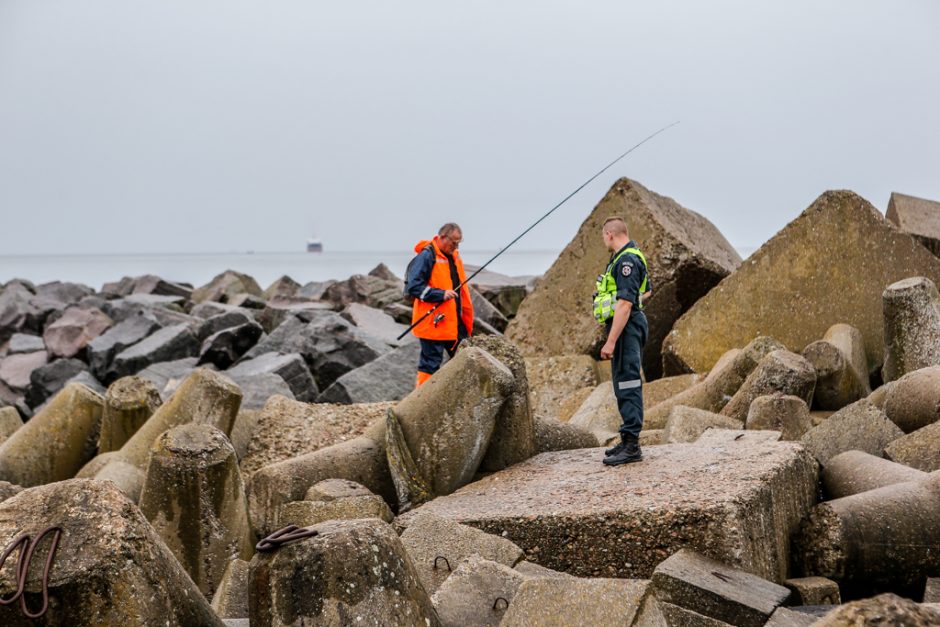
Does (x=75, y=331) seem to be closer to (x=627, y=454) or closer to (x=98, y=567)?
(x=627, y=454)

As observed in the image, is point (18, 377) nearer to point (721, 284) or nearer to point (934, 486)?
point (721, 284)

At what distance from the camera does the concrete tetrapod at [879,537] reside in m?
4.33

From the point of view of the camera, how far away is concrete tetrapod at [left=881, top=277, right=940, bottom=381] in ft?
23.1

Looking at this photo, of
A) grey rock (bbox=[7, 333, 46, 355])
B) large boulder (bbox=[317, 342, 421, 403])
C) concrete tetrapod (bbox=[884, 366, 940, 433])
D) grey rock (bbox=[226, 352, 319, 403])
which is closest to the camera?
concrete tetrapod (bbox=[884, 366, 940, 433])

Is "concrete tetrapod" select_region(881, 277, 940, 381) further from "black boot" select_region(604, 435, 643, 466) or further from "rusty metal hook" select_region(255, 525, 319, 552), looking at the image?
"rusty metal hook" select_region(255, 525, 319, 552)

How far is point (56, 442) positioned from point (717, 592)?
17.5ft

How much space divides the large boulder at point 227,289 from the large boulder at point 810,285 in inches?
492

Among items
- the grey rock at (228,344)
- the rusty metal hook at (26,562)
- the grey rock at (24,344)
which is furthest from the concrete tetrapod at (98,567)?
the grey rock at (24,344)

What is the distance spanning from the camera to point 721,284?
348 inches

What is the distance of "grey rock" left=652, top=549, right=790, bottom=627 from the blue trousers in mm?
3710

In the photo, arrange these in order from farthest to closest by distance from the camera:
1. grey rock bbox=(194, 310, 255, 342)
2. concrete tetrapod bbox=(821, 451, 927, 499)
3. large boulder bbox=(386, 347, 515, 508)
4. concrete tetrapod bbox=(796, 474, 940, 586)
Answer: grey rock bbox=(194, 310, 255, 342) → large boulder bbox=(386, 347, 515, 508) → concrete tetrapod bbox=(821, 451, 927, 499) → concrete tetrapod bbox=(796, 474, 940, 586)

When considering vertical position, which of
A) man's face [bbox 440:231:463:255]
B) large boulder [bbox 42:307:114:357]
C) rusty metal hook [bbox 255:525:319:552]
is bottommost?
large boulder [bbox 42:307:114:357]

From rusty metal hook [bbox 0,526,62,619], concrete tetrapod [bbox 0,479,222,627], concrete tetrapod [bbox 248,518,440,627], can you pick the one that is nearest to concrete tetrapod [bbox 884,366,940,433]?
concrete tetrapod [bbox 248,518,440,627]

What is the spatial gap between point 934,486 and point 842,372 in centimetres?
271
